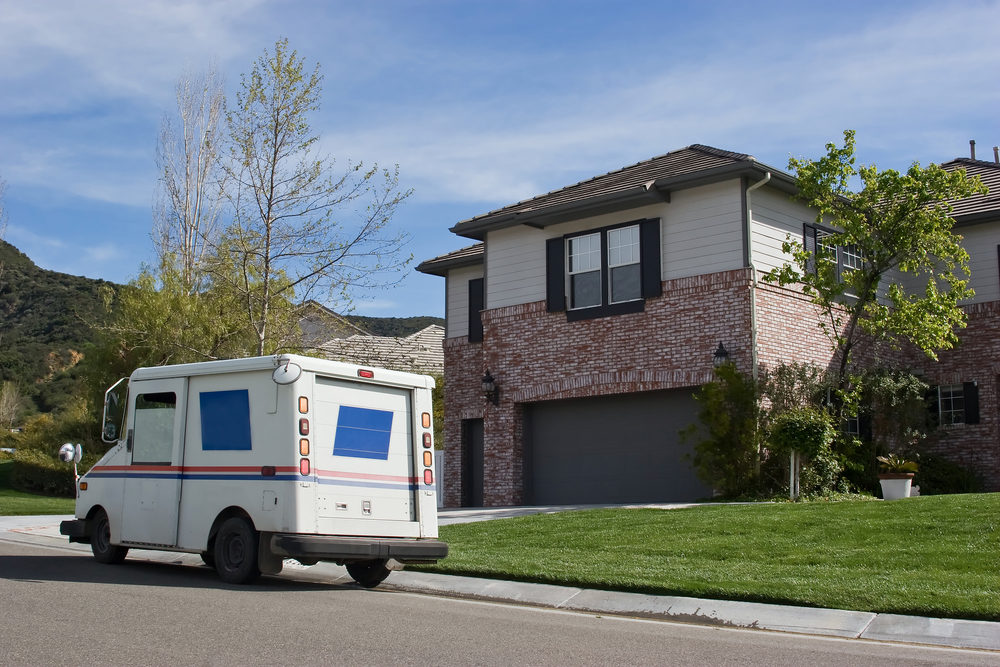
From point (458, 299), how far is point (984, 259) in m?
12.1

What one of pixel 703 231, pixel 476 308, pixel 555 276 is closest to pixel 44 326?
pixel 476 308

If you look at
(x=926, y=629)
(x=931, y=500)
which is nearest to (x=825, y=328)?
(x=931, y=500)

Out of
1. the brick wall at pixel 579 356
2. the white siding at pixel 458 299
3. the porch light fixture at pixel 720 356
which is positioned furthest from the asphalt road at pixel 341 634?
the white siding at pixel 458 299

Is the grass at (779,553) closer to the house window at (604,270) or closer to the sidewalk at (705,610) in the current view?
the sidewalk at (705,610)

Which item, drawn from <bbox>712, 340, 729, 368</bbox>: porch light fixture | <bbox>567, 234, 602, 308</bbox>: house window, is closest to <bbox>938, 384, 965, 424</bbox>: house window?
<bbox>712, 340, 729, 368</bbox>: porch light fixture

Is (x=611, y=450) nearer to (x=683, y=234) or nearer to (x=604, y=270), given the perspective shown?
(x=604, y=270)

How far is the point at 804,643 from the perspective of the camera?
8.16m

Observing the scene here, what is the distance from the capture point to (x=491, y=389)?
2334 centimetres

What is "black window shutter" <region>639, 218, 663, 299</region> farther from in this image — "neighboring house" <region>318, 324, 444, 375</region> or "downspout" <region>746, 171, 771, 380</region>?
"neighboring house" <region>318, 324, 444, 375</region>

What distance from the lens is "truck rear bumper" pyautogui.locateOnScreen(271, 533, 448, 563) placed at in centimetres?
1030

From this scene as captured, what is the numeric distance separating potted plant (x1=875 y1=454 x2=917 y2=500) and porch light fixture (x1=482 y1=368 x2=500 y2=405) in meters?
8.24

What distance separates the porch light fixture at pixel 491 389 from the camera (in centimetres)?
2334

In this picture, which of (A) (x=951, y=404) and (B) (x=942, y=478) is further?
(A) (x=951, y=404)

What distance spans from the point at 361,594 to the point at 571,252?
42.9 feet
